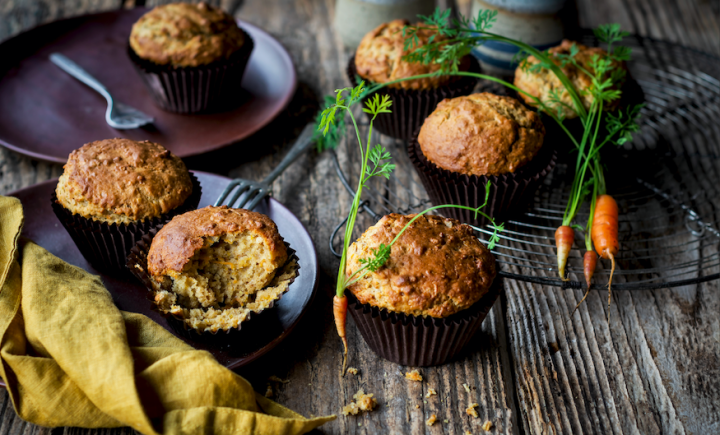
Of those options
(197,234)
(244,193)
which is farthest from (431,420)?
(244,193)

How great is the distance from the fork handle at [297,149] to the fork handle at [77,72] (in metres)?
1.54

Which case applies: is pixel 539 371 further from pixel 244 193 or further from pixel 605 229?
pixel 244 193

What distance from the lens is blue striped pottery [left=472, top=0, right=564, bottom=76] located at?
4473mm

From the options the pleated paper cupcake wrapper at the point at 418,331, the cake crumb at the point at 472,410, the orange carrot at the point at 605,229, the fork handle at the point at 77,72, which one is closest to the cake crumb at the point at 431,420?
the cake crumb at the point at 472,410

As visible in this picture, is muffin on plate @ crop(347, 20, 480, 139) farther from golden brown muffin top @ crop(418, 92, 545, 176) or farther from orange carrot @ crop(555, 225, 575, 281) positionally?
orange carrot @ crop(555, 225, 575, 281)

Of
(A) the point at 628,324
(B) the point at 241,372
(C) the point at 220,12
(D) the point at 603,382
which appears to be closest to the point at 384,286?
(B) the point at 241,372

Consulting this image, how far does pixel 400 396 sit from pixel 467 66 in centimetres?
246

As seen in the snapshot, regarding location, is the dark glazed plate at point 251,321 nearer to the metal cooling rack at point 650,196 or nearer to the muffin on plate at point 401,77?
the metal cooling rack at point 650,196

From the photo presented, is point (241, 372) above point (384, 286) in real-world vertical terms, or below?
below

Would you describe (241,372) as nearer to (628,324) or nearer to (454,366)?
(454,366)

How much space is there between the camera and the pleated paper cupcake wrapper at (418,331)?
256 cm

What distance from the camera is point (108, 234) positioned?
9.75 ft

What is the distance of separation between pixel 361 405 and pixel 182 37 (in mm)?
2918

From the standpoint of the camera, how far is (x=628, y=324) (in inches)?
125
